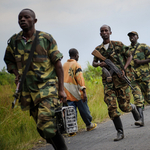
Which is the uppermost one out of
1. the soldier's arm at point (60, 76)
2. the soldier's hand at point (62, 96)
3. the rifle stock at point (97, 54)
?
the rifle stock at point (97, 54)

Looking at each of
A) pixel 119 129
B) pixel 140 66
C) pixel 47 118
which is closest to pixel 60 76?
pixel 47 118

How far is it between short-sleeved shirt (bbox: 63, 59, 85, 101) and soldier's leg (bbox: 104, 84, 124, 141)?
1.33 meters

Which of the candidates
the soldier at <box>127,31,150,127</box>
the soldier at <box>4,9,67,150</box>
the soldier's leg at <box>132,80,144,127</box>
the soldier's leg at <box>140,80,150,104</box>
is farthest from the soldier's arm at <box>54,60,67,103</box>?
the soldier's leg at <box>140,80,150,104</box>

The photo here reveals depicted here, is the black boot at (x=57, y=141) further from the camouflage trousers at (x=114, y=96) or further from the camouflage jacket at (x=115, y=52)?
the camouflage jacket at (x=115, y=52)

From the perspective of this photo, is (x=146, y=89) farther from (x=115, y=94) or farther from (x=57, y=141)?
(x=57, y=141)

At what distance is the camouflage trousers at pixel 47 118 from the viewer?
3346mm

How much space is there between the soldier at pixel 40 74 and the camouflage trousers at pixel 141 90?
12.2ft

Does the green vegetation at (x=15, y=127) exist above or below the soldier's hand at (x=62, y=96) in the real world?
below

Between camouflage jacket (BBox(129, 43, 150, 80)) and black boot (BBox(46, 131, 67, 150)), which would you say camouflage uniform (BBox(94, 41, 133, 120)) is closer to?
black boot (BBox(46, 131, 67, 150))

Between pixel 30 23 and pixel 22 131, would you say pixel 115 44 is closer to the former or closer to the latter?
pixel 30 23

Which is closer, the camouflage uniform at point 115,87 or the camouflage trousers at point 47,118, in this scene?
the camouflage trousers at point 47,118

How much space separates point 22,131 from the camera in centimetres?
627


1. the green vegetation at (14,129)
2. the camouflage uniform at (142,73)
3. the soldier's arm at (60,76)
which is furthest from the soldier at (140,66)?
the soldier's arm at (60,76)

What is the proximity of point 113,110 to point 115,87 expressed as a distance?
0.44m
